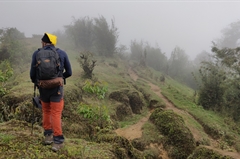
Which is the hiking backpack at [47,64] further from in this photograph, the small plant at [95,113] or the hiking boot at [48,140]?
the small plant at [95,113]

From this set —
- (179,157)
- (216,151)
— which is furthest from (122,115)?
(216,151)

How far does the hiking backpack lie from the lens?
359 centimetres

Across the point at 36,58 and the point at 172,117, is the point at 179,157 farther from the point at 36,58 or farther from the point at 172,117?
the point at 36,58

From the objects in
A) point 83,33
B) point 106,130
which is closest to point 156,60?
point 83,33

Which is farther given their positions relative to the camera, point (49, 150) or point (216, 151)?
point (216, 151)

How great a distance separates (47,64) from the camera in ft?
11.8

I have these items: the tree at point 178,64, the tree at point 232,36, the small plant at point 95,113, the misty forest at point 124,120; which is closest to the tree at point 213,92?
the misty forest at point 124,120

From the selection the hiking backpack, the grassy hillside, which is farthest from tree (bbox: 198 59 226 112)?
the hiking backpack

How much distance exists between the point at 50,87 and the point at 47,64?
1.43 feet

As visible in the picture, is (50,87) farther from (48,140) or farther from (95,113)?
(95,113)

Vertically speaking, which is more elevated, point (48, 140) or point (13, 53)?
point (13, 53)

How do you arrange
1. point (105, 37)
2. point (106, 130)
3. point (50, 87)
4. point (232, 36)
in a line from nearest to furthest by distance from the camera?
point (50, 87) < point (106, 130) < point (105, 37) < point (232, 36)

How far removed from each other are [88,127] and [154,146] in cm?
276

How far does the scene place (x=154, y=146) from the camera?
7898mm
